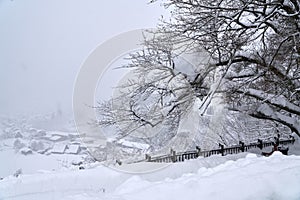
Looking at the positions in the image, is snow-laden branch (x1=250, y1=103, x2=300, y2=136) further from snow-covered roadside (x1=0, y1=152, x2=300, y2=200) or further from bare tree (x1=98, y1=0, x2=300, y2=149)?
snow-covered roadside (x1=0, y1=152, x2=300, y2=200)

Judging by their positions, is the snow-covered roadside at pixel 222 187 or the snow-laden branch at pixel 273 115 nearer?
the snow-covered roadside at pixel 222 187

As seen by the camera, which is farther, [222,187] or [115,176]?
[115,176]

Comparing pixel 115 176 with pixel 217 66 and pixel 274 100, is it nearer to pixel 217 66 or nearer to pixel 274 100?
pixel 217 66

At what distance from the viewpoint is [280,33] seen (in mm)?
6387

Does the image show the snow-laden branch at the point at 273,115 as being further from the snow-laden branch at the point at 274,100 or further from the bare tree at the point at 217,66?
the snow-laden branch at the point at 274,100

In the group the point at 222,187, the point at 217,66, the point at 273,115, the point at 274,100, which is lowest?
the point at 222,187

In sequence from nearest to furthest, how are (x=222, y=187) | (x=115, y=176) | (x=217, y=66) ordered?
(x=222, y=187), (x=115, y=176), (x=217, y=66)

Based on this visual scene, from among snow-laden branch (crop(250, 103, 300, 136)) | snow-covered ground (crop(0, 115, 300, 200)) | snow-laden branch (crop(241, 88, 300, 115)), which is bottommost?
snow-covered ground (crop(0, 115, 300, 200))

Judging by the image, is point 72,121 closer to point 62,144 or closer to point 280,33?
point 62,144

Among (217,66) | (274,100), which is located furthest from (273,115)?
(217,66)

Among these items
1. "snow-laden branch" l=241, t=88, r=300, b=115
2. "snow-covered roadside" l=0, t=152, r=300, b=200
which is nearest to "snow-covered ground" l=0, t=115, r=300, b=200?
"snow-covered roadside" l=0, t=152, r=300, b=200


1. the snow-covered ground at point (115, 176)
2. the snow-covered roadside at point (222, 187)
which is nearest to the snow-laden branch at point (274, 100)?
the snow-covered ground at point (115, 176)

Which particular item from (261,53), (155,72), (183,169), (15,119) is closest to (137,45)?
(155,72)

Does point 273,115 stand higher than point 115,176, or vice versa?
point 273,115
